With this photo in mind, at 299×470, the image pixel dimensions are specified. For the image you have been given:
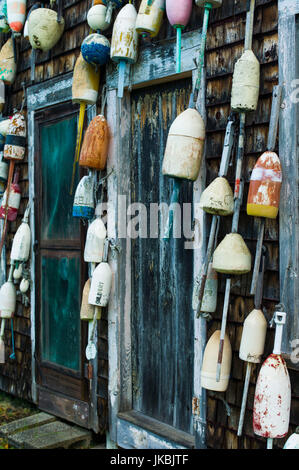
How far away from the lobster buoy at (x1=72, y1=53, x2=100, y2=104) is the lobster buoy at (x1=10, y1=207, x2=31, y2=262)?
4.42 ft

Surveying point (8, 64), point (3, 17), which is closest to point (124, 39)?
point (8, 64)

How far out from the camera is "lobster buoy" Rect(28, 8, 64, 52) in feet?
14.3

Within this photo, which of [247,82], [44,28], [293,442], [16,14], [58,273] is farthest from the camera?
[16,14]

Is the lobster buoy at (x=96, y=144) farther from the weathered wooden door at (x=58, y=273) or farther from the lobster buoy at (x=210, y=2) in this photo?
the lobster buoy at (x=210, y=2)

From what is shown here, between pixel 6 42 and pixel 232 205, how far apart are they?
329cm

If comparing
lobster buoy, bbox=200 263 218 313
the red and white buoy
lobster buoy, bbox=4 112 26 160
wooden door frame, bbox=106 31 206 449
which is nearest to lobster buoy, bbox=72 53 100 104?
wooden door frame, bbox=106 31 206 449

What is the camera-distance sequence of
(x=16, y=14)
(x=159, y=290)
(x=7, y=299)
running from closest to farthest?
(x=159, y=290) < (x=16, y=14) < (x=7, y=299)

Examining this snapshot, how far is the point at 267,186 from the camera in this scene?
2.65 metres

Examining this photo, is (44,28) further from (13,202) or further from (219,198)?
(219,198)

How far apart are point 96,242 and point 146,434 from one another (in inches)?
50.7

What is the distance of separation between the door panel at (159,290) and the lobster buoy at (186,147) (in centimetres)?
45

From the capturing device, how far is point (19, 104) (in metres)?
5.11

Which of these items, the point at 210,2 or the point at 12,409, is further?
the point at 12,409

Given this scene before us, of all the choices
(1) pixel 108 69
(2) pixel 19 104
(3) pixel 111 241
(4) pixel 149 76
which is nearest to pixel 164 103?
Result: (4) pixel 149 76
